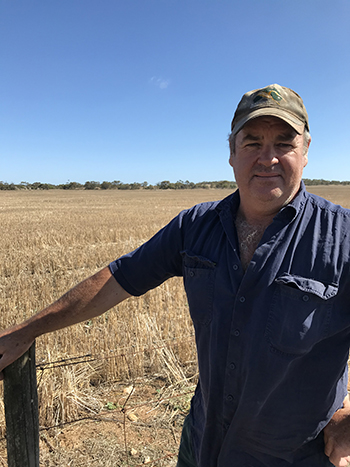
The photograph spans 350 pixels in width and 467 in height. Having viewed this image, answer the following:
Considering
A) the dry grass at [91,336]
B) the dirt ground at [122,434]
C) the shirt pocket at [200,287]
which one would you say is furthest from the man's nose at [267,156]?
the dry grass at [91,336]

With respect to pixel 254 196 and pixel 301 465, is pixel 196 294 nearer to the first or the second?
pixel 254 196

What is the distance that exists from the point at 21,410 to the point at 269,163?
1.74 meters

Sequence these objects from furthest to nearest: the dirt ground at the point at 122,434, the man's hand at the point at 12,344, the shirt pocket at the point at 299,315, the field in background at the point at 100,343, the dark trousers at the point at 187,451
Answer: the field in background at the point at 100,343 → the dirt ground at the point at 122,434 → the dark trousers at the point at 187,451 → the man's hand at the point at 12,344 → the shirt pocket at the point at 299,315

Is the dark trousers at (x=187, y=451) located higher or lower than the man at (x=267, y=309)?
lower

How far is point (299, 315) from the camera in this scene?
140 centimetres

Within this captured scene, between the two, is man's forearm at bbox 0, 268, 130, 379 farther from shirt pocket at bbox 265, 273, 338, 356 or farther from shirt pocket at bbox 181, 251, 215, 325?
shirt pocket at bbox 265, 273, 338, 356

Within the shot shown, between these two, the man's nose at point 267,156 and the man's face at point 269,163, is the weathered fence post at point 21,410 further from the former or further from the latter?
the man's nose at point 267,156

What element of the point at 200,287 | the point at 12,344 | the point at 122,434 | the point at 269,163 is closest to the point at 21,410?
the point at 12,344

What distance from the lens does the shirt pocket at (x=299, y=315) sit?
138 cm

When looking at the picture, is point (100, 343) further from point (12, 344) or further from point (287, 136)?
point (287, 136)

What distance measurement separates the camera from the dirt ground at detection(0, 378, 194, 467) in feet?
8.91

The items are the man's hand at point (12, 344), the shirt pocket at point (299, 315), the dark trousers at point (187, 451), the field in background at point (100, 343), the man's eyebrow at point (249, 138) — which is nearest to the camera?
the shirt pocket at point (299, 315)

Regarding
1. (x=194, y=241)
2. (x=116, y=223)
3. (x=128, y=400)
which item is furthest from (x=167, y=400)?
(x=116, y=223)

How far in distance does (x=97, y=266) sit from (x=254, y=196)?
789cm
